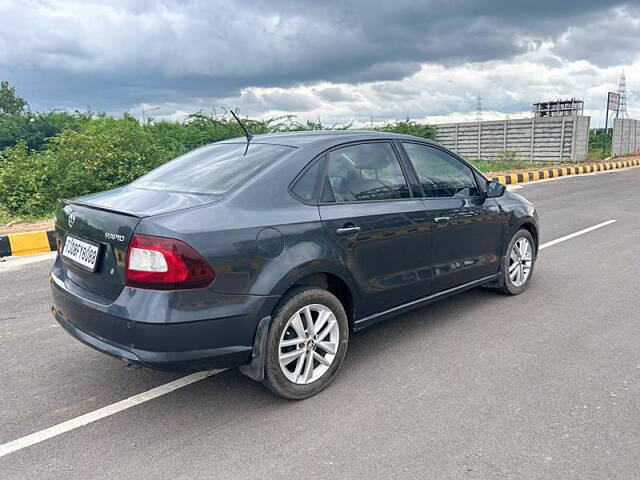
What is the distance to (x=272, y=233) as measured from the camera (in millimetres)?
2973

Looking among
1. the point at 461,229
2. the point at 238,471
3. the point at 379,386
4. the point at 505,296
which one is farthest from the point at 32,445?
the point at 505,296

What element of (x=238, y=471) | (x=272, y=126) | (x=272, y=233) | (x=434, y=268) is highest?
(x=272, y=126)

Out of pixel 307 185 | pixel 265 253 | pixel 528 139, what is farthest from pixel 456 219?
pixel 528 139

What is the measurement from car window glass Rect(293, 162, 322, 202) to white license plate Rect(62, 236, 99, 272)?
1.21 meters

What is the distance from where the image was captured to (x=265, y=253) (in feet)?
9.61

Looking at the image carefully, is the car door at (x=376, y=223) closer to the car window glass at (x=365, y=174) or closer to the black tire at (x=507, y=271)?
the car window glass at (x=365, y=174)

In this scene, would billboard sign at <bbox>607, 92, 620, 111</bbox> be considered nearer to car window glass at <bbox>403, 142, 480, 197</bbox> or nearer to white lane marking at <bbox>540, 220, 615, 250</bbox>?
white lane marking at <bbox>540, 220, 615, 250</bbox>

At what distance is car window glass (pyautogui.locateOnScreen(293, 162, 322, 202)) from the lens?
10.6ft

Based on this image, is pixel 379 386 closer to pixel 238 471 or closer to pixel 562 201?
pixel 238 471

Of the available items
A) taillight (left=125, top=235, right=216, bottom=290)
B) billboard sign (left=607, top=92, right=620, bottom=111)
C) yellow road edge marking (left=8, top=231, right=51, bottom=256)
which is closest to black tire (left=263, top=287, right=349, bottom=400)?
taillight (left=125, top=235, right=216, bottom=290)

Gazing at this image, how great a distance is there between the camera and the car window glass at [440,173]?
13.3ft

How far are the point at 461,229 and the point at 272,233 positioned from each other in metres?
1.87

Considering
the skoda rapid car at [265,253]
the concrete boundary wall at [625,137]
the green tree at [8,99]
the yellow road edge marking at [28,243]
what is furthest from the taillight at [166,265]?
the green tree at [8,99]

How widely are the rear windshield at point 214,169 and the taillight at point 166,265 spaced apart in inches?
22.5
